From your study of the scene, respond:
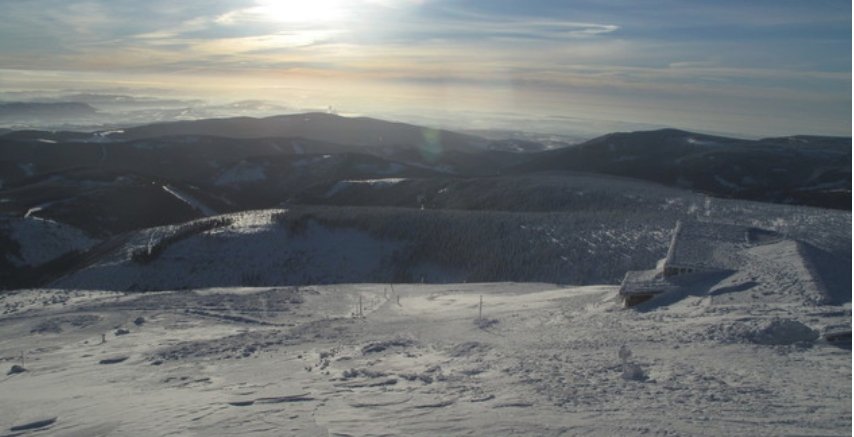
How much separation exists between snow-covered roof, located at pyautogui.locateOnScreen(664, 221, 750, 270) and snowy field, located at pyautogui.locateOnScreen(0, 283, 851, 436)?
184 inches

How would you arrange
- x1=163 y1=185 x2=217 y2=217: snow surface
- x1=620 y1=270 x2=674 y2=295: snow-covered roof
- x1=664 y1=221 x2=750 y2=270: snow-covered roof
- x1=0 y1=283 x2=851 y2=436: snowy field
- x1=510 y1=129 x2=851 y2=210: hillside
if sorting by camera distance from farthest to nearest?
1. x1=510 y1=129 x2=851 y2=210: hillside
2. x1=163 y1=185 x2=217 y2=217: snow surface
3. x1=664 y1=221 x2=750 y2=270: snow-covered roof
4. x1=620 y1=270 x2=674 y2=295: snow-covered roof
5. x1=0 y1=283 x2=851 y2=436: snowy field

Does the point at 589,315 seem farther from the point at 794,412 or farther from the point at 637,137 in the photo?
the point at 637,137

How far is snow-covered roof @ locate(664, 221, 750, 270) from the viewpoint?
83.6 ft

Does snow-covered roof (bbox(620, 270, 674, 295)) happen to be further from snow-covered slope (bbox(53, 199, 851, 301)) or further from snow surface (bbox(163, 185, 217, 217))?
snow surface (bbox(163, 185, 217, 217))

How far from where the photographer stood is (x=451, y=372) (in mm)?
13438

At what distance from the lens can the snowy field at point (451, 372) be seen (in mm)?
10273

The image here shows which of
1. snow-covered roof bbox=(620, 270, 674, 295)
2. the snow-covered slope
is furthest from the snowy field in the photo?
the snow-covered slope

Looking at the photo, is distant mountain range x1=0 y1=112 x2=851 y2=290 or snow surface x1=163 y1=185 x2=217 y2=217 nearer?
distant mountain range x1=0 y1=112 x2=851 y2=290

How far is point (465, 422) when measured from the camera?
403 inches

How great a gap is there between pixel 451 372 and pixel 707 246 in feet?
67.6

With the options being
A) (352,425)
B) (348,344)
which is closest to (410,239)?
(348,344)

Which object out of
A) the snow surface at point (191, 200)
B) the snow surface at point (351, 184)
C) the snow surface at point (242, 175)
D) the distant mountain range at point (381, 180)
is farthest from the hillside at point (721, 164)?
the snow surface at point (191, 200)

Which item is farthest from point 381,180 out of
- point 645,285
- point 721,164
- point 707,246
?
point 645,285

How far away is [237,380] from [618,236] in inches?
1253
